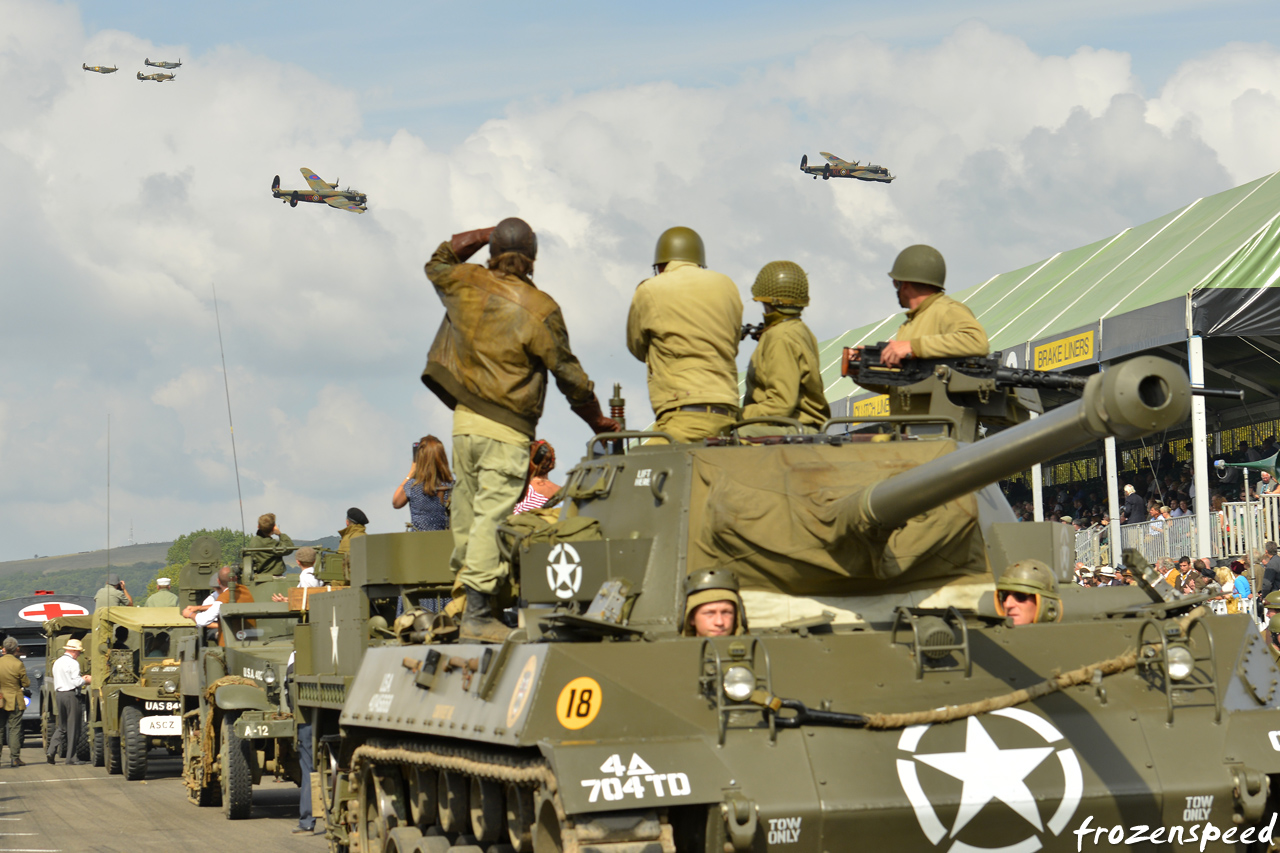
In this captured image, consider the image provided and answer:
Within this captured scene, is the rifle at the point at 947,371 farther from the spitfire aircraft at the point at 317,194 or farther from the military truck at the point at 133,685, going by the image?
the spitfire aircraft at the point at 317,194

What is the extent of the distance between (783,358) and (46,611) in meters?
24.5

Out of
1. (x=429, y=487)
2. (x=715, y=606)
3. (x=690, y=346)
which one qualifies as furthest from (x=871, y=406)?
(x=715, y=606)

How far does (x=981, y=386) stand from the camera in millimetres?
9414

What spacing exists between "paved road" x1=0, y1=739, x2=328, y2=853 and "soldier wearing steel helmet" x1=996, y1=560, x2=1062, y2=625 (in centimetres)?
763

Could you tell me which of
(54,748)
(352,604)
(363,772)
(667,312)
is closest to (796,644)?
(667,312)

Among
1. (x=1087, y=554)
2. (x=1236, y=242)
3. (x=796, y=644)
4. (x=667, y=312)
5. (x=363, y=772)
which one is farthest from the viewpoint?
(x=1087, y=554)

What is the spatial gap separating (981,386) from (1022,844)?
337cm

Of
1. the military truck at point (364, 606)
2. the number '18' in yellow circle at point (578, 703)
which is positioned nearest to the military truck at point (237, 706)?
the military truck at point (364, 606)

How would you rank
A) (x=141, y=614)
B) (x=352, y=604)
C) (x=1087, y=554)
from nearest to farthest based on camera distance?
(x=352, y=604) → (x=141, y=614) → (x=1087, y=554)

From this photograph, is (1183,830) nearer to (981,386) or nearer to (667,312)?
(981,386)

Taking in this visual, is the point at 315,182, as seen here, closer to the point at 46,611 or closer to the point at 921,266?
the point at 46,611

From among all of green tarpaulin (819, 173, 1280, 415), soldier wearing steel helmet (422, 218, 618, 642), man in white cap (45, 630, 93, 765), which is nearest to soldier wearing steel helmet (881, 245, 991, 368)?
soldier wearing steel helmet (422, 218, 618, 642)

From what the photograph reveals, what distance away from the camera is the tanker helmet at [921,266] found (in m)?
A: 9.62

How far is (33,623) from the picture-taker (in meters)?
30.2
